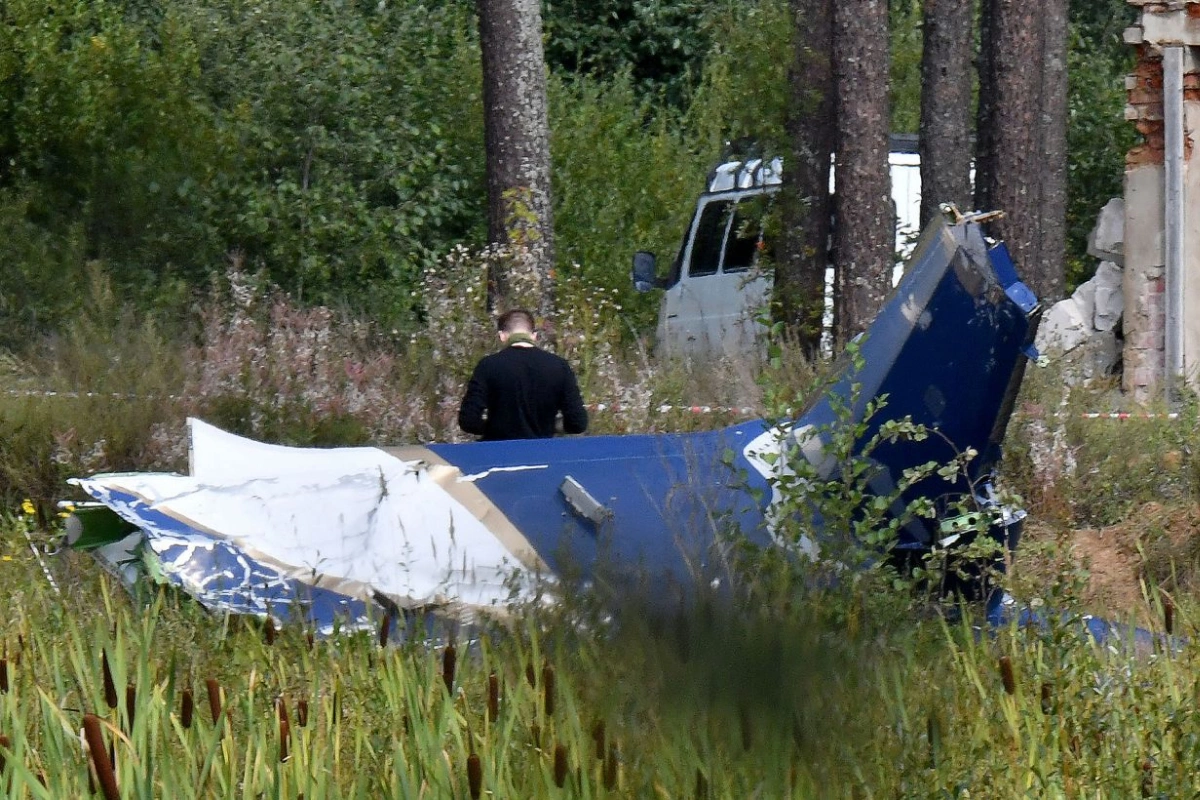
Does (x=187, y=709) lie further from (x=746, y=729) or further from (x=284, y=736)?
(x=746, y=729)

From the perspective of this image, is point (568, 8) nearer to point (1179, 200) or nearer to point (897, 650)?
point (1179, 200)

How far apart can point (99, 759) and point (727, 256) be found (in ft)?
37.8

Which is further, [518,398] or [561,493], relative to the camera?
[518,398]

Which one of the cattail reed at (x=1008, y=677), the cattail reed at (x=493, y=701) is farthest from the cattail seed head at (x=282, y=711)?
the cattail reed at (x=1008, y=677)

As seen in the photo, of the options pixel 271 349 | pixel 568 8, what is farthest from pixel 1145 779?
pixel 568 8

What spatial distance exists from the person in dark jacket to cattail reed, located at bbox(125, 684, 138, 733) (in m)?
4.15

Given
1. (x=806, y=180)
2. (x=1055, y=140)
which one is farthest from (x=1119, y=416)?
(x=1055, y=140)

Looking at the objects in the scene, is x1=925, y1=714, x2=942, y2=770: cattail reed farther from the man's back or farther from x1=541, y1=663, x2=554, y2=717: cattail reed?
the man's back

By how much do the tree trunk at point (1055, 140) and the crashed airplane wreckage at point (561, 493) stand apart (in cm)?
984

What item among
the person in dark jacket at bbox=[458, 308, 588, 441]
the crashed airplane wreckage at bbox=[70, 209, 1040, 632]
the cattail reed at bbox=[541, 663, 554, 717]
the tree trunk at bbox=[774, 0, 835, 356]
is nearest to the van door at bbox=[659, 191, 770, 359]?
the tree trunk at bbox=[774, 0, 835, 356]

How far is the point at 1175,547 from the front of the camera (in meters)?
7.08

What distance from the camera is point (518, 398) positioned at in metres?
7.83

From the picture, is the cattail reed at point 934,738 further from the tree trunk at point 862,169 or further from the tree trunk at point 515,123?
the tree trunk at point 862,169

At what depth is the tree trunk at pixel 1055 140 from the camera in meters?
15.1
